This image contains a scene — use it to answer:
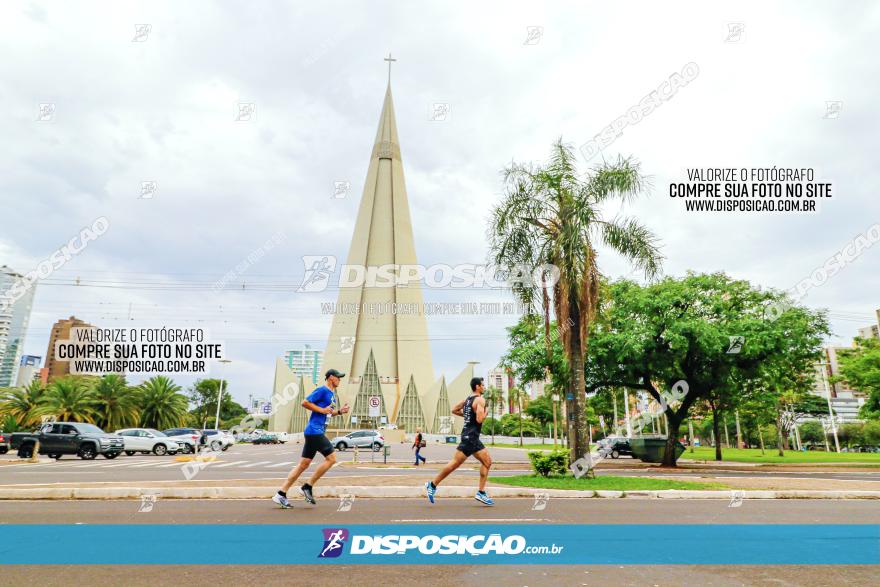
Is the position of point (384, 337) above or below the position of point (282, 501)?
above

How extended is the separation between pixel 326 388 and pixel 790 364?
2292 cm

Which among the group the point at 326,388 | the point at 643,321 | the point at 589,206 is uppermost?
the point at 589,206

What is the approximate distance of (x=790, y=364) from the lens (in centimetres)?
2308

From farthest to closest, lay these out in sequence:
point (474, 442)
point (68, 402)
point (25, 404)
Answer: point (25, 404) < point (68, 402) < point (474, 442)

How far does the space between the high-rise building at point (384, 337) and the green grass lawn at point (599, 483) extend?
2574 inches

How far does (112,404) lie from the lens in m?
43.9

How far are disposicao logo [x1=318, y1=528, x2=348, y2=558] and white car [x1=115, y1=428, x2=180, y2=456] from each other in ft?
88.7

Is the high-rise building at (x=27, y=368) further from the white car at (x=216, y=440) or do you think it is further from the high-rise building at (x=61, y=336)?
the white car at (x=216, y=440)

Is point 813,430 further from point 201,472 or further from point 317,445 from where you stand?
point 317,445

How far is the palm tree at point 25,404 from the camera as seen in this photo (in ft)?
131

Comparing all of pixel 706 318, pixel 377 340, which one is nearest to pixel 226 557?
pixel 706 318

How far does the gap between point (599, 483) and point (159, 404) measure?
47659 millimetres

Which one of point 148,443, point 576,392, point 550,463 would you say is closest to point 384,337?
point 148,443

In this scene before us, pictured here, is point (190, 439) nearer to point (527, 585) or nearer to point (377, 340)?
point (527, 585)
